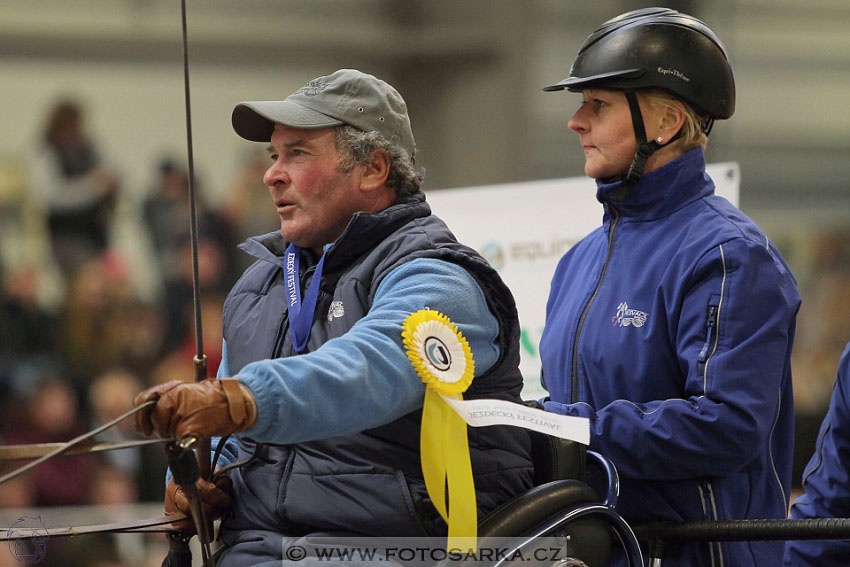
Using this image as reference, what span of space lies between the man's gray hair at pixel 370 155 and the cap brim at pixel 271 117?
37 mm

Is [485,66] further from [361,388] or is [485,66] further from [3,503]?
[361,388]

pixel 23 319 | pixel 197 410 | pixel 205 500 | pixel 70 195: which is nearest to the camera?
pixel 197 410

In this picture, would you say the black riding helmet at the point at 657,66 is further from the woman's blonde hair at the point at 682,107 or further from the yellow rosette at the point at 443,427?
the yellow rosette at the point at 443,427

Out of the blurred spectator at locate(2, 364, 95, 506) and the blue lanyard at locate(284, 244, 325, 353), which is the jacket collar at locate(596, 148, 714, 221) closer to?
the blue lanyard at locate(284, 244, 325, 353)

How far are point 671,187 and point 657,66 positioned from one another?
266mm

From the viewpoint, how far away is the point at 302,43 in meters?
7.52

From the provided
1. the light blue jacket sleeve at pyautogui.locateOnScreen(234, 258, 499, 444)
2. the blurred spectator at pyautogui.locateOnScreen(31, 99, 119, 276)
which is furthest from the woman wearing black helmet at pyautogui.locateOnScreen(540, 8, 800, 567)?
the blurred spectator at pyautogui.locateOnScreen(31, 99, 119, 276)

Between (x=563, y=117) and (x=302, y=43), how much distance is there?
5.53 ft

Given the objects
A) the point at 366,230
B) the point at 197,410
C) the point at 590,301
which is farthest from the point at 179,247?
the point at 197,410

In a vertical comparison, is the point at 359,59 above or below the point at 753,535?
above

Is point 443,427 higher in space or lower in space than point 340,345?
lower

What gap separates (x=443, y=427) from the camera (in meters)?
2.10

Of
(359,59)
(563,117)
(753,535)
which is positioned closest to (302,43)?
(359,59)

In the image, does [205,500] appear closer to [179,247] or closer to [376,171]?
[376,171]
